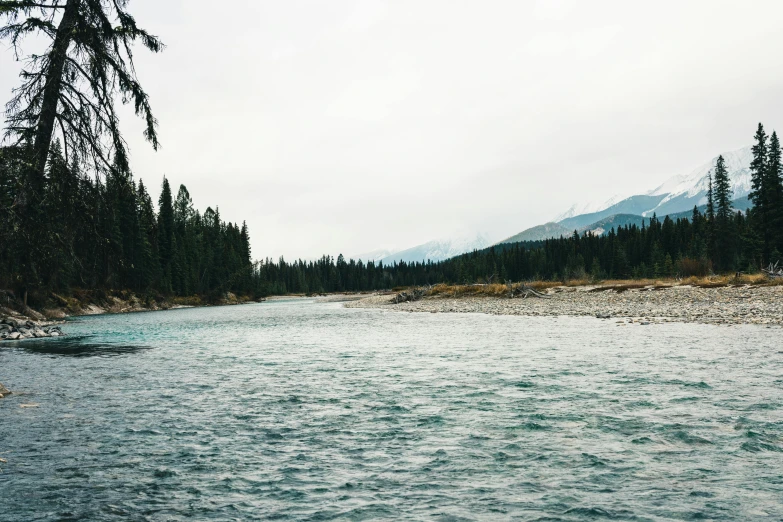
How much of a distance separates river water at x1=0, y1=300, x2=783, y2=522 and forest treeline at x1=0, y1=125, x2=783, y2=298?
286 cm

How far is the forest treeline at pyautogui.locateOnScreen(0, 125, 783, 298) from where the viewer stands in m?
8.03

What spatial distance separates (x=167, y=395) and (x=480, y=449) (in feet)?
26.6

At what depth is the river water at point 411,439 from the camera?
5.48 metres

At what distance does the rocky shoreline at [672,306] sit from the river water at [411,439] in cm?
891

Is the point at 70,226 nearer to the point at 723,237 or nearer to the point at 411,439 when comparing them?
the point at 411,439

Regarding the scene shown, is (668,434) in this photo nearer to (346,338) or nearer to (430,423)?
(430,423)

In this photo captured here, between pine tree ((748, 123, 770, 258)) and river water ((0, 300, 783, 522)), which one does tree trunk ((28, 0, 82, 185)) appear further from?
pine tree ((748, 123, 770, 258))

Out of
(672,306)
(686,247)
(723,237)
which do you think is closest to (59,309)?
(672,306)

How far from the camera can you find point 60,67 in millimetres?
7988

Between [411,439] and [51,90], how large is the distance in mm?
8192

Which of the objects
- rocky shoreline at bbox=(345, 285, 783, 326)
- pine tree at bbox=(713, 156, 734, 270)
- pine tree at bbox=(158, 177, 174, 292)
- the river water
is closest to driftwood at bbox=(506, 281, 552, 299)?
rocky shoreline at bbox=(345, 285, 783, 326)

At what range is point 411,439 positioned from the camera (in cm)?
784

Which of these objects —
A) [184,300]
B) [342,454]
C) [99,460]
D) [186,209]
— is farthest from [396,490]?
[186,209]

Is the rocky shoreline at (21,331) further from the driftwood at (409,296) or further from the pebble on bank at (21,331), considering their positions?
the driftwood at (409,296)
